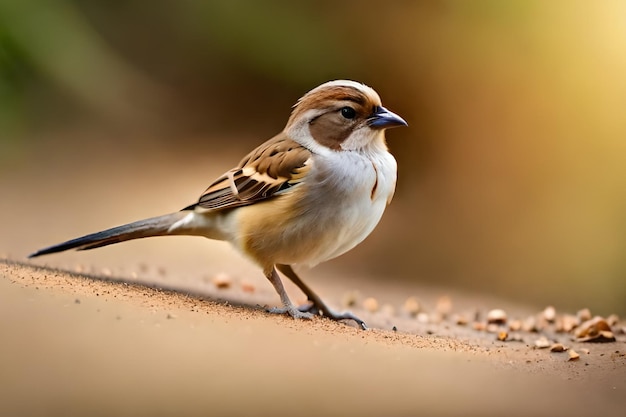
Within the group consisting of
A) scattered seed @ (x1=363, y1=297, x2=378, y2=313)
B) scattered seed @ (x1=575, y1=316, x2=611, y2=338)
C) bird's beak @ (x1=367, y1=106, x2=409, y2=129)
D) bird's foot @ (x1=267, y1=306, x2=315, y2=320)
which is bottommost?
bird's foot @ (x1=267, y1=306, x2=315, y2=320)

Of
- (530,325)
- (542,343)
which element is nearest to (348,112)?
(542,343)

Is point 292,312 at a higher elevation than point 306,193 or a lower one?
lower

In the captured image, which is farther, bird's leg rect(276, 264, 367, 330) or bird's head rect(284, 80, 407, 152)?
bird's leg rect(276, 264, 367, 330)

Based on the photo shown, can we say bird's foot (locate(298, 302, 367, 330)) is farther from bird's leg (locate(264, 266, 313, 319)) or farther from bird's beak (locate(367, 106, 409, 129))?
bird's beak (locate(367, 106, 409, 129))

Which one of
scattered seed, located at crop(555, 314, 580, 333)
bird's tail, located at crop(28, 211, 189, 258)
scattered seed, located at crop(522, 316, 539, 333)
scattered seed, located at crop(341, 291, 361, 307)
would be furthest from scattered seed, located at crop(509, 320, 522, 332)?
bird's tail, located at crop(28, 211, 189, 258)

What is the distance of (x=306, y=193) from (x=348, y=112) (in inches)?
17.7

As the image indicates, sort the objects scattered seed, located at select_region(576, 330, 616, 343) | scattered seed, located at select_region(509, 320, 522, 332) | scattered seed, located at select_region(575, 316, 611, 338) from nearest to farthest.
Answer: scattered seed, located at select_region(576, 330, 616, 343)
scattered seed, located at select_region(575, 316, 611, 338)
scattered seed, located at select_region(509, 320, 522, 332)

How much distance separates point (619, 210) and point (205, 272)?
308 cm

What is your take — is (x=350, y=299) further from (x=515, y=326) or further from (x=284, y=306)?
(x=284, y=306)

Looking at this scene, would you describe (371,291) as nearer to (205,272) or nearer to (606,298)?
(205,272)

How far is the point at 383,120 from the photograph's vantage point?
3.53 m

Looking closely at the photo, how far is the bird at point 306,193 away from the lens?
3.43 m

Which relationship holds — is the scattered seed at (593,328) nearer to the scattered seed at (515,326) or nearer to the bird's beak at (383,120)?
the scattered seed at (515,326)

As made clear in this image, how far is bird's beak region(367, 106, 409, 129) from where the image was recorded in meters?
3.50
